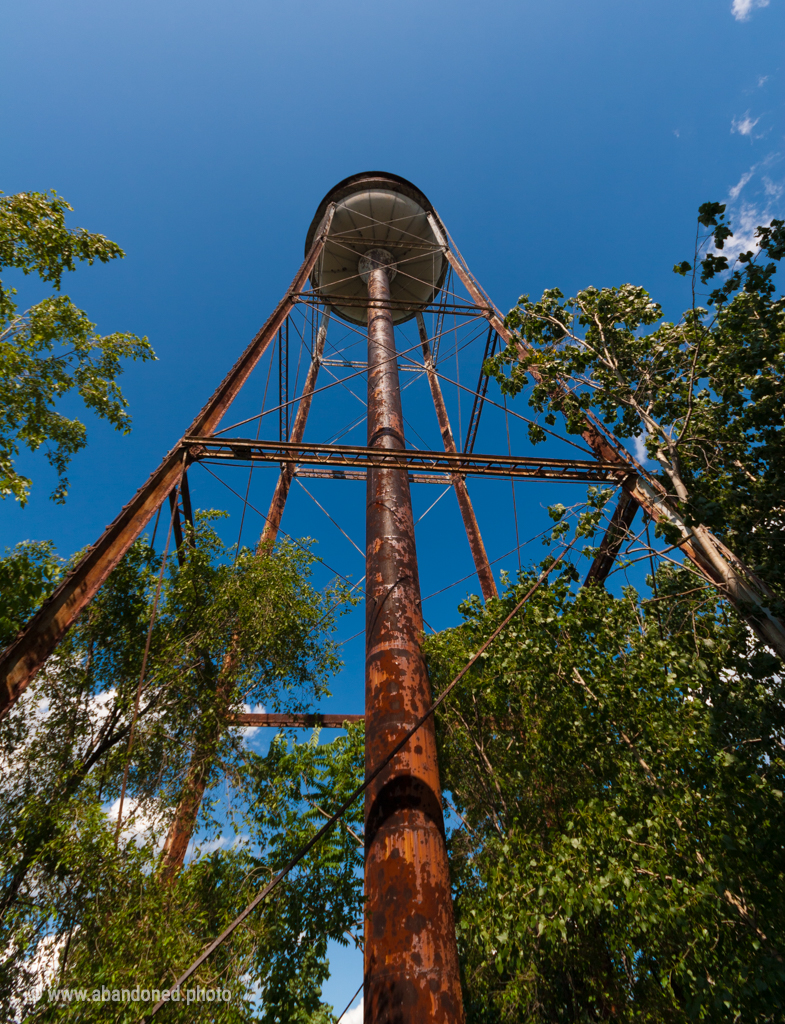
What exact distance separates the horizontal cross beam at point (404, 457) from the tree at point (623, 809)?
118 centimetres

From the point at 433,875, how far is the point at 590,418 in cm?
460

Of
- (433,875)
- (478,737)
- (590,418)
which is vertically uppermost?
(590,418)

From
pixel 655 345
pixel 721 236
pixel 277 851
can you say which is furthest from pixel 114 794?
pixel 721 236

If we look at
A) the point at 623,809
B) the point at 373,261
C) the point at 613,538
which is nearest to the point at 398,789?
the point at 623,809

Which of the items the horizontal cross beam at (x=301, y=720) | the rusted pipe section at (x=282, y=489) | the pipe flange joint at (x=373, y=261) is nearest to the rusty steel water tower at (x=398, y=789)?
the rusted pipe section at (x=282, y=489)

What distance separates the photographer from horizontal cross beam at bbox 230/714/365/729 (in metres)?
7.40

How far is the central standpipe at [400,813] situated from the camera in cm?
337

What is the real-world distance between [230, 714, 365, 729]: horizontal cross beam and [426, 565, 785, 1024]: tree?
2104mm

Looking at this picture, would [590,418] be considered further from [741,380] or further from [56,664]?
[56,664]

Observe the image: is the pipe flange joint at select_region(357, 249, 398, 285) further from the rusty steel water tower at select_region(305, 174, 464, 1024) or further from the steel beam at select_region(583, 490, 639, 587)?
the steel beam at select_region(583, 490, 639, 587)

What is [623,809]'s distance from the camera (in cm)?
395

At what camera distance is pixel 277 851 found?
659 centimetres

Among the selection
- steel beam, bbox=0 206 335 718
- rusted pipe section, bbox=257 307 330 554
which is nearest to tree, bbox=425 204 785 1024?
steel beam, bbox=0 206 335 718

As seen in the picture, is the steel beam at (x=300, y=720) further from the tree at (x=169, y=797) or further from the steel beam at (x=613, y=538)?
the steel beam at (x=613, y=538)
